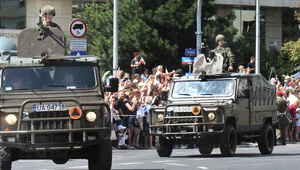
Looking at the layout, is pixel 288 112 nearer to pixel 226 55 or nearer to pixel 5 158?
pixel 226 55

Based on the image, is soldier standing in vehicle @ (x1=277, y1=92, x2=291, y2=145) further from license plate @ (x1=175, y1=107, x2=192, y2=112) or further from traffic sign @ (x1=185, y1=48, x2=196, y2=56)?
license plate @ (x1=175, y1=107, x2=192, y2=112)

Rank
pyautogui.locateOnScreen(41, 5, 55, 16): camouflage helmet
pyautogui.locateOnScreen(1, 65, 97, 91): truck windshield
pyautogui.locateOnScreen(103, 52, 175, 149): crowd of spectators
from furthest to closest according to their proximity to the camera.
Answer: pyautogui.locateOnScreen(103, 52, 175, 149): crowd of spectators → pyautogui.locateOnScreen(41, 5, 55, 16): camouflage helmet → pyautogui.locateOnScreen(1, 65, 97, 91): truck windshield

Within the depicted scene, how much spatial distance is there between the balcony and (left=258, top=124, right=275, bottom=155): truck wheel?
42684 millimetres

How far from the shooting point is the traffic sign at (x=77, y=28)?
1028 inches

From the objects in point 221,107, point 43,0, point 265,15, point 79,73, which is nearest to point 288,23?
point 265,15

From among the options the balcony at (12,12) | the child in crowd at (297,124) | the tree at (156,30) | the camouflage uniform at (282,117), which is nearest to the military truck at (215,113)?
the camouflage uniform at (282,117)

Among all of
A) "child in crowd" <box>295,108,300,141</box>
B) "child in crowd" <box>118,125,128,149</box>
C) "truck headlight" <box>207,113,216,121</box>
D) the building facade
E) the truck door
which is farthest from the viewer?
the building facade

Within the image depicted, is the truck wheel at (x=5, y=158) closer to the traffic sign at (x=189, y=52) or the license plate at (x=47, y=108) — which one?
the license plate at (x=47, y=108)

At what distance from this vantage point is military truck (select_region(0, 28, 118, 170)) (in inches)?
598

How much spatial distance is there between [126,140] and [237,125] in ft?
19.3

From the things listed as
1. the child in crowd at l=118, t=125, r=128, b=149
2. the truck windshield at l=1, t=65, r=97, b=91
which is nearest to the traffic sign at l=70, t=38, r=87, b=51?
the child in crowd at l=118, t=125, r=128, b=149

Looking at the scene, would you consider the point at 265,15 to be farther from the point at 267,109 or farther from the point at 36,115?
the point at 36,115

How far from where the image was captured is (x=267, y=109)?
82.5ft

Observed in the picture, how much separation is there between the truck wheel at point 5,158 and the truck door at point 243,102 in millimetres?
9008
